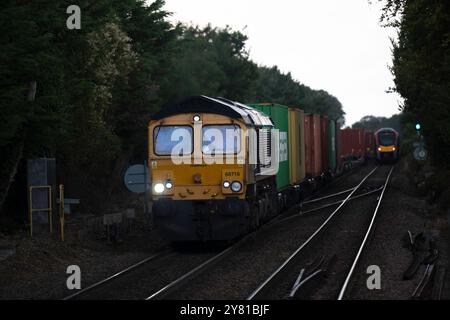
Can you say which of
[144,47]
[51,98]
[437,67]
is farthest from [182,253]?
[144,47]

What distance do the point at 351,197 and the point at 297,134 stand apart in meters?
7.42

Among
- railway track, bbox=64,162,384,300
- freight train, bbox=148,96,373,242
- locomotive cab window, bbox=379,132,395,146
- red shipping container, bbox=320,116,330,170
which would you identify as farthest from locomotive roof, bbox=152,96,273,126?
locomotive cab window, bbox=379,132,395,146

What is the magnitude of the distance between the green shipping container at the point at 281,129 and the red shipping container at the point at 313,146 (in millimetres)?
5023

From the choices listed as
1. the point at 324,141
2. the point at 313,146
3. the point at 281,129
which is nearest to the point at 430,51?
the point at 281,129

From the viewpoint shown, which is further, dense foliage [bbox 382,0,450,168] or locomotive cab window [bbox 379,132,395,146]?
locomotive cab window [bbox 379,132,395,146]

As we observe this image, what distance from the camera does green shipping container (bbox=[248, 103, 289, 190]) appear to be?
2500 centimetres

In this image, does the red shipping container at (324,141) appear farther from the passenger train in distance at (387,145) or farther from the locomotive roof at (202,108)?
the passenger train in distance at (387,145)


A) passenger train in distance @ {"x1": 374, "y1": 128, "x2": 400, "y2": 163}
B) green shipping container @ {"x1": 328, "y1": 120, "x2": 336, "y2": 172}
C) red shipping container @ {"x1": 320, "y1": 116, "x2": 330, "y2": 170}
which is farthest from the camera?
passenger train in distance @ {"x1": 374, "y1": 128, "x2": 400, "y2": 163}

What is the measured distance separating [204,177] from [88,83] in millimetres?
6509

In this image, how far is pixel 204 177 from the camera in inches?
746

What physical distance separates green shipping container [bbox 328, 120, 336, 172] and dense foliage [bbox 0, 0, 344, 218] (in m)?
8.69

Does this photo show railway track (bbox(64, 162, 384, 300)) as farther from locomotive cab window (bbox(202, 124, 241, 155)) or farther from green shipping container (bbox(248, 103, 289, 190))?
green shipping container (bbox(248, 103, 289, 190))
